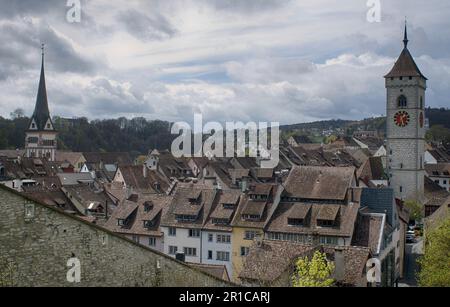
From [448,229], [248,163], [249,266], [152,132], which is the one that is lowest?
[249,266]

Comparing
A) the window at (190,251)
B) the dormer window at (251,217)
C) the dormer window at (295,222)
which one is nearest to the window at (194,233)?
the window at (190,251)

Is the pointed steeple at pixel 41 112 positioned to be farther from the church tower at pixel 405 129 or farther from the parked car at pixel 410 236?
the parked car at pixel 410 236

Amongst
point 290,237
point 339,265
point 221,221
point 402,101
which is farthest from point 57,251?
point 402,101

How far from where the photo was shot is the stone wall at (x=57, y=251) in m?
12.7

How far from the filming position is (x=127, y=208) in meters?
39.9

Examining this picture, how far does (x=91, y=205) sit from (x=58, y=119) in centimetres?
9796

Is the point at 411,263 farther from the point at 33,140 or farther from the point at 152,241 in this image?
the point at 33,140

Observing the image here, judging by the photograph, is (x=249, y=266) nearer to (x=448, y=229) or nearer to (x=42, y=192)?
(x=448, y=229)

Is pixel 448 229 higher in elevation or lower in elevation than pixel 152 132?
lower

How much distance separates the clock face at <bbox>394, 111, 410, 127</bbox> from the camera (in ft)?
214

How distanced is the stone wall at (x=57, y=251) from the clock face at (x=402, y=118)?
182 ft

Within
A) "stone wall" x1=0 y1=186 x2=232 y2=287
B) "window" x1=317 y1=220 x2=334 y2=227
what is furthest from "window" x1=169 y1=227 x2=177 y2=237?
"stone wall" x1=0 y1=186 x2=232 y2=287

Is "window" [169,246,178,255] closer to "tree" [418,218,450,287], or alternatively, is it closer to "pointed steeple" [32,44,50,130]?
"tree" [418,218,450,287]

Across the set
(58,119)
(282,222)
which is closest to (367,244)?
(282,222)
